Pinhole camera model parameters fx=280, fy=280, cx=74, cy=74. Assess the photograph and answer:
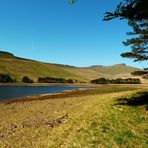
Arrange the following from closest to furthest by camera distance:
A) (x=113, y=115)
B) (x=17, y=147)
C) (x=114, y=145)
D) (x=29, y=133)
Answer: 1. (x=114, y=145)
2. (x=17, y=147)
3. (x=29, y=133)
4. (x=113, y=115)

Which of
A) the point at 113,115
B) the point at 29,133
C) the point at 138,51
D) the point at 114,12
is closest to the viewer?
the point at 29,133

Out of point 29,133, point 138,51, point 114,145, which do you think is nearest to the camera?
point 114,145

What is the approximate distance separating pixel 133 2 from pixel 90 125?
1156 centimetres

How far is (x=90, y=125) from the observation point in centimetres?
1983

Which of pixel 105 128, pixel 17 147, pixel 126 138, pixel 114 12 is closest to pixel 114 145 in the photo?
pixel 126 138

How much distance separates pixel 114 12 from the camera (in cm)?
2402

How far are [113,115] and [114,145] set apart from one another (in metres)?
6.23

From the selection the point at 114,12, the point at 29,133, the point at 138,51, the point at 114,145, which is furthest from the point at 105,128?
the point at 138,51

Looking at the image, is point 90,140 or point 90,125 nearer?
point 90,140

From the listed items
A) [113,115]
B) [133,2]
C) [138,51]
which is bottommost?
[113,115]

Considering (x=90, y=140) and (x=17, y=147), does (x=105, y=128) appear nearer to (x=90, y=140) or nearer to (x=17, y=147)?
(x=90, y=140)

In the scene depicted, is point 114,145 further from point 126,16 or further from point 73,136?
point 126,16

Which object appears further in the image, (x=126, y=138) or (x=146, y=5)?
(x=146, y=5)

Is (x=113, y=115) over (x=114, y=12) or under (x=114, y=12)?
under
